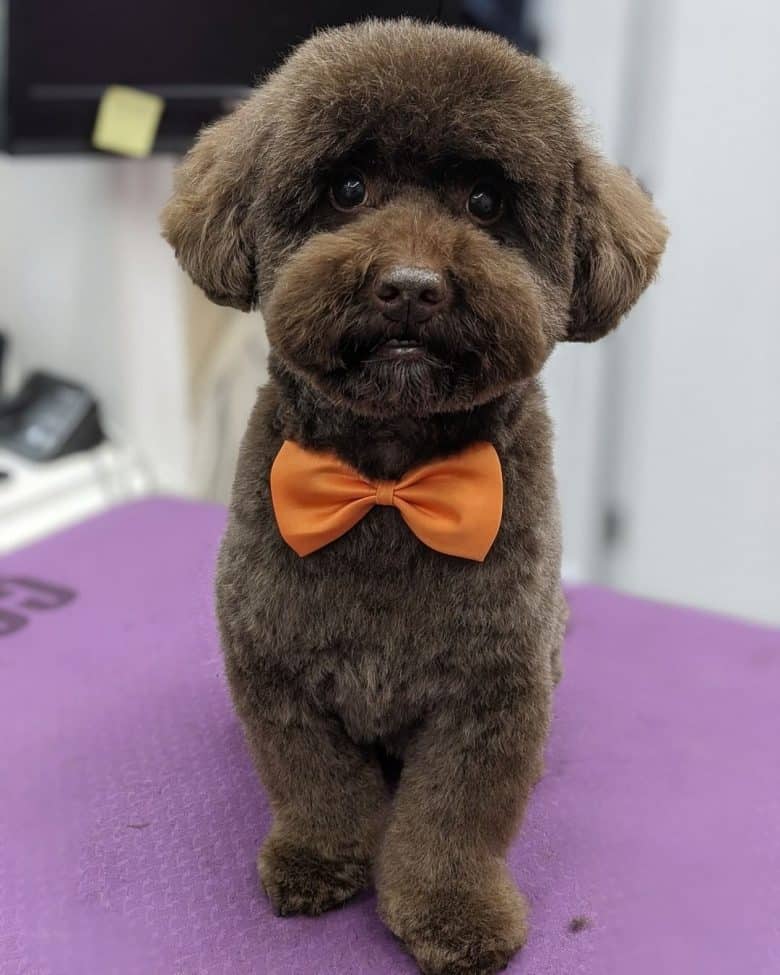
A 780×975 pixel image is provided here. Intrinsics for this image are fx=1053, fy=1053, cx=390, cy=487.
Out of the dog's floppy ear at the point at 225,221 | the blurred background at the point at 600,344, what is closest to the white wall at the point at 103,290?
the blurred background at the point at 600,344

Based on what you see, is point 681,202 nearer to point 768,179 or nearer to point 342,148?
point 768,179

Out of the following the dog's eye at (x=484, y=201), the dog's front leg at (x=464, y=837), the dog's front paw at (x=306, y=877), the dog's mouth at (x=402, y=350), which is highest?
the dog's eye at (x=484, y=201)

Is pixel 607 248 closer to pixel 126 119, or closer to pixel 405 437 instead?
pixel 405 437

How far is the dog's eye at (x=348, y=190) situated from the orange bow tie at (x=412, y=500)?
0.62 ft

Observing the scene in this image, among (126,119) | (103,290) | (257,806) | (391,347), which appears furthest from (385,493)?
(103,290)

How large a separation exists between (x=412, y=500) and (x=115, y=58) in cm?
100

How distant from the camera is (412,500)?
780 mm

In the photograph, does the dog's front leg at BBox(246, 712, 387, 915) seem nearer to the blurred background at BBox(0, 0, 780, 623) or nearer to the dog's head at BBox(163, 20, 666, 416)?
the dog's head at BBox(163, 20, 666, 416)

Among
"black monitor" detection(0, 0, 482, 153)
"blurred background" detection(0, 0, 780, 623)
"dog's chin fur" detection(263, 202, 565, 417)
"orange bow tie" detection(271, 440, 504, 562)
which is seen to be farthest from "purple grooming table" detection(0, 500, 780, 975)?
"black monitor" detection(0, 0, 482, 153)

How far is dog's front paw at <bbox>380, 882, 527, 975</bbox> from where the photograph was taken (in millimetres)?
802

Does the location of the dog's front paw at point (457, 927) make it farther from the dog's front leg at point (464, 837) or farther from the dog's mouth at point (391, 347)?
the dog's mouth at point (391, 347)

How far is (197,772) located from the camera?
1.05 meters

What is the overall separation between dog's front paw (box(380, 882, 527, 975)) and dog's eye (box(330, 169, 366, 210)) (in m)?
0.53

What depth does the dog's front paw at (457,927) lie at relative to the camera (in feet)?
2.63
